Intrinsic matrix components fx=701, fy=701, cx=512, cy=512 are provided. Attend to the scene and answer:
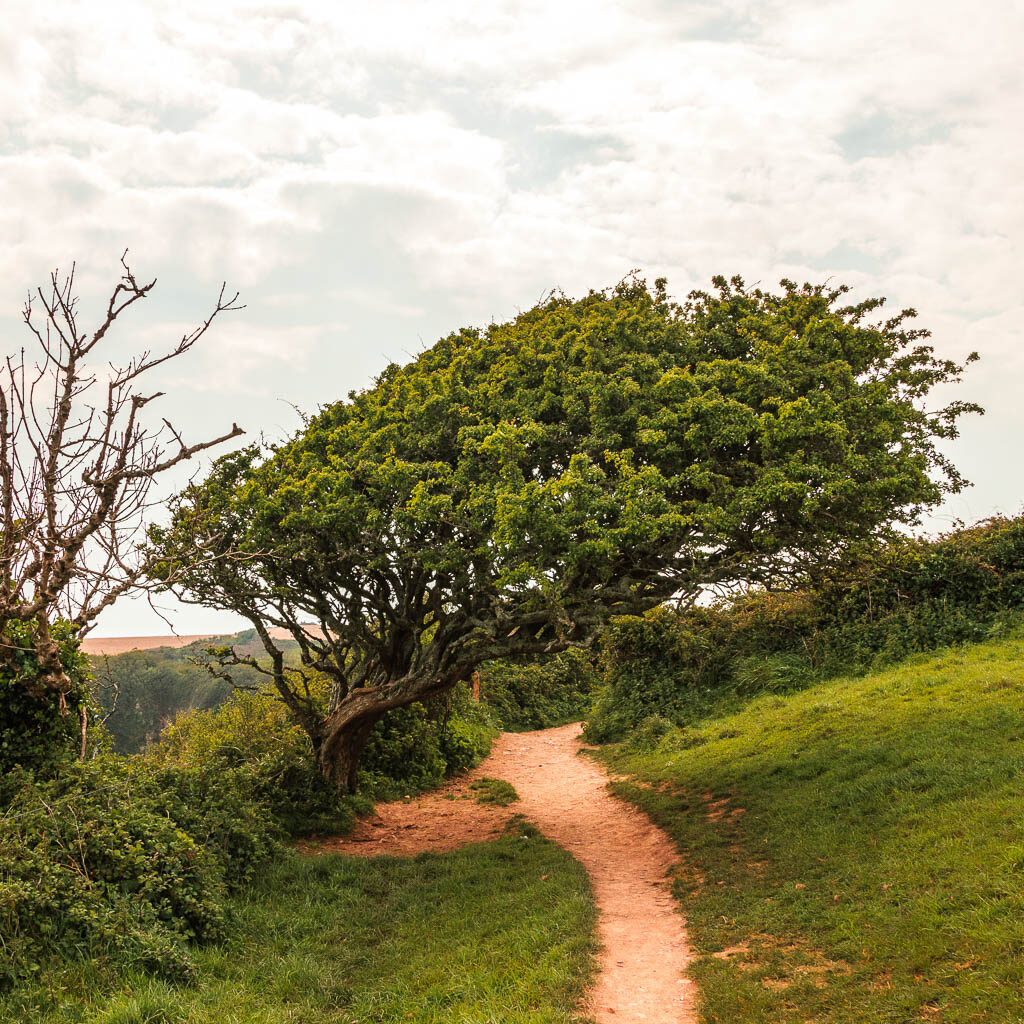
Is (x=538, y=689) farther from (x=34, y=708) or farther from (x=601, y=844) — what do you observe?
(x=34, y=708)

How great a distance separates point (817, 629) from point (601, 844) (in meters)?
11.3

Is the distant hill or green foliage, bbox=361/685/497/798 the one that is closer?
green foliage, bbox=361/685/497/798

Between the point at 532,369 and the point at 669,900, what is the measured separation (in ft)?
28.3

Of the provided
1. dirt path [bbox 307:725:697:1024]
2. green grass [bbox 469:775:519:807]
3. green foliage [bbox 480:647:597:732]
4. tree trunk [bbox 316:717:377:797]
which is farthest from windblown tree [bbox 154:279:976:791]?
green foliage [bbox 480:647:597:732]

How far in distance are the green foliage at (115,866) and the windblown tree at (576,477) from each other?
129 inches

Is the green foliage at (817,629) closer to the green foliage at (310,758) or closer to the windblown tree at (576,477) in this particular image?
the windblown tree at (576,477)

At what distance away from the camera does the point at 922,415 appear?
1248 centimetres

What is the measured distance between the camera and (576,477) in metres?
9.94

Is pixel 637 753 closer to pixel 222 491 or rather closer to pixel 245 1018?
pixel 222 491

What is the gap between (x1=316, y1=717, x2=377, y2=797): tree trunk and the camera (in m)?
15.2

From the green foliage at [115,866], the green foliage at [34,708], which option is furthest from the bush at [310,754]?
the green foliage at [34,708]

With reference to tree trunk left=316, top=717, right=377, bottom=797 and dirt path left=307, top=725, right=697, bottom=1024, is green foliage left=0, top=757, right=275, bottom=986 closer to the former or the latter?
dirt path left=307, top=725, right=697, bottom=1024

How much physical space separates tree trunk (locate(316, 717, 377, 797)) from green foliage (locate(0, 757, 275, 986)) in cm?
412

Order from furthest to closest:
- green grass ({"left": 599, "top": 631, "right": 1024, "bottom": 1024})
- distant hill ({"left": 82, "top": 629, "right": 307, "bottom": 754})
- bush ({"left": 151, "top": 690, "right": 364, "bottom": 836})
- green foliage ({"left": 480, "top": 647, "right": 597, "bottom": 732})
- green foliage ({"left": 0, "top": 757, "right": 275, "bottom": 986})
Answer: distant hill ({"left": 82, "top": 629, "right": 307, "bottom": 754}), green foliage ({"left": 480, "top": 647, "right": 597, "bottom": 732}), bush ({"left": 151, "top": 690, "right": 364, "bottom": 836}), green foliage ({"left": 0, "top": 757, "right": 275, "bottom": 986}), green grass ({"left": 599, "top": 631, "right": 1024, "bottom": 1024})
